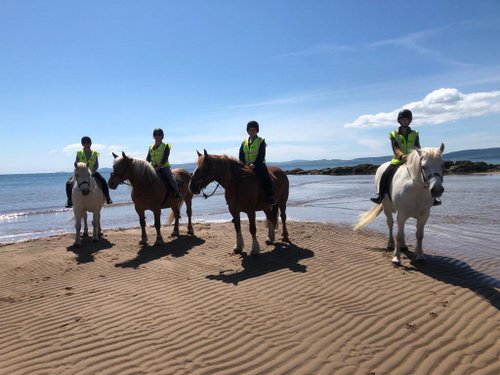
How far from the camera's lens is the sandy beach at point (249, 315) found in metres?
3.70

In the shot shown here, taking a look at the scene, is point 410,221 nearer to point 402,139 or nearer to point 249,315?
point 402,139

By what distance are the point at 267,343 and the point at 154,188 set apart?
6.19 metres

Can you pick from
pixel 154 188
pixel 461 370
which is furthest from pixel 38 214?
pixel 461 370

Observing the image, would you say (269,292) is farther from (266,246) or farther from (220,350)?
(266,246)

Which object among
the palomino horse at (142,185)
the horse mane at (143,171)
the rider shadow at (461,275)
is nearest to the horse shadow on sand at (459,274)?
the rider shadow at (461,275)

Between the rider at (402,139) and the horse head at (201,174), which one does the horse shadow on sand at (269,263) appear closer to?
the horse head at (201,174)

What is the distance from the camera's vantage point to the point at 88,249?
363 inches

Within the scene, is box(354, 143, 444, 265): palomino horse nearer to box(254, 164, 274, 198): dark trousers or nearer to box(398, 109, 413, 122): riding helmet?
box(398, 109, 413, 122): riding helmet

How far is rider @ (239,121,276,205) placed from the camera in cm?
820

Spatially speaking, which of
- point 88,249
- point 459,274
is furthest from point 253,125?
point 88,249

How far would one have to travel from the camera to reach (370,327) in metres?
4.38

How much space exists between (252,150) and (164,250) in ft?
11.0

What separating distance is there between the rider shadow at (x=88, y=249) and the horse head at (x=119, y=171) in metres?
1.75

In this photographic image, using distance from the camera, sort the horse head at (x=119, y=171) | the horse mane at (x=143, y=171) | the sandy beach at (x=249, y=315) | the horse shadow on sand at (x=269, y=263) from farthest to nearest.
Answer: the horse mane at (x=143, y=171), the horse head at (x=119, y=171), the horse shadow on sand at (x=269, y=263), the sandy beach at (x=249, y=315)
